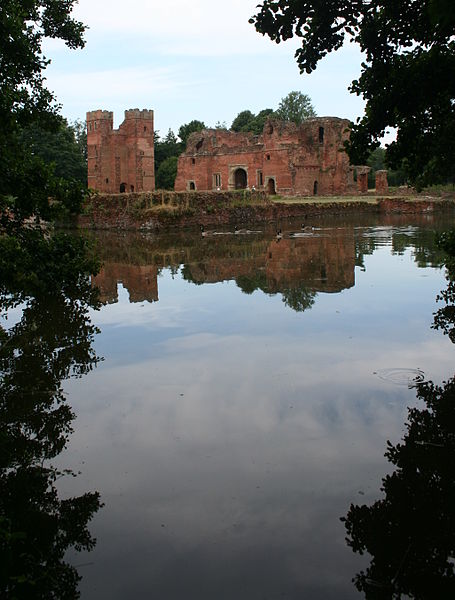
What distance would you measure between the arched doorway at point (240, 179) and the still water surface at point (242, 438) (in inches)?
1776

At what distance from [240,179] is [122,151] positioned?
11.0m

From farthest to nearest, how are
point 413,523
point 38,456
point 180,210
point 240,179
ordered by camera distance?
point 240,179, point 180,210, point 38,456, point 413,523

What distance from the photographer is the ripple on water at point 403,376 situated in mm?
7375

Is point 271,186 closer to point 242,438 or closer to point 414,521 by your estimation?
point 242,438

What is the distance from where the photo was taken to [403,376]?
7.57 meters

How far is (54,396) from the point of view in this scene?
23.5 feet

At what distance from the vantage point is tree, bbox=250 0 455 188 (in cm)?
948

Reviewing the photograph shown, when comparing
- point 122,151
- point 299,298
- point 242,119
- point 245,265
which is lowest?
point 299,298

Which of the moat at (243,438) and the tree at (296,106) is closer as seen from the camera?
the moat at (243,438)

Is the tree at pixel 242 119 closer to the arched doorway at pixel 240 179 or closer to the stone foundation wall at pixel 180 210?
the arched doorway at pixel 240 179

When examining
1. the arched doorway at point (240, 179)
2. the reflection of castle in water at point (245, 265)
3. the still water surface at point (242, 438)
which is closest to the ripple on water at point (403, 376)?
the still water surface at point (242, 438)

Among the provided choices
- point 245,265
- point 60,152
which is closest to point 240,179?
point 60,152

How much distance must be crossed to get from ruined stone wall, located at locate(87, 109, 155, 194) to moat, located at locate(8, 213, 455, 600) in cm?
3972

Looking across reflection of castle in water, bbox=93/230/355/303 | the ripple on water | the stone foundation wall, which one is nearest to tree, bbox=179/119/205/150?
the stone foundation wall
